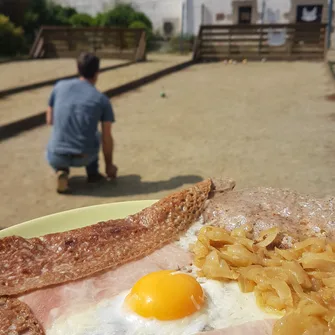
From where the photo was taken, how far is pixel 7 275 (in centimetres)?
252

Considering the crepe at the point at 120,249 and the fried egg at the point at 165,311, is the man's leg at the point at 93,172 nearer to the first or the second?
the crepe at the point at 120,249

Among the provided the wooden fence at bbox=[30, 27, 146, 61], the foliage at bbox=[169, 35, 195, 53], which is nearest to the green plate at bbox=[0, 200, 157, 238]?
the wooden fence at bbox=[30, 27, 146, 61]

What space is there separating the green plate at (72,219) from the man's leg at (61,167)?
11.1 feet

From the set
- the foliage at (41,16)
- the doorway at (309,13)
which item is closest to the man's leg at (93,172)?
the foliage at (41,16)

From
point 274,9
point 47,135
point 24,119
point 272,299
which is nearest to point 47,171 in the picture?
point 47,135

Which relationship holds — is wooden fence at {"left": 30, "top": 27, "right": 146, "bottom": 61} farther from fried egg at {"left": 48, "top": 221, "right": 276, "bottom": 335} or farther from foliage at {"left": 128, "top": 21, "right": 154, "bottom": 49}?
fried egg at {"left": 48, "top": 221, "right": 276, "bottom": 335}

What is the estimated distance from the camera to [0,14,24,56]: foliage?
28344mm

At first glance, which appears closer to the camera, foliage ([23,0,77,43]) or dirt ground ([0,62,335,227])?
Result: dirt ground ([0,62,335,227])

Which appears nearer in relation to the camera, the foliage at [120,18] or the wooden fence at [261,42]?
the wooden fence at [261,42]

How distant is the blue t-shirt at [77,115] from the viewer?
650 cm

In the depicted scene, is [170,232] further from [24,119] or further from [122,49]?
[122,49]

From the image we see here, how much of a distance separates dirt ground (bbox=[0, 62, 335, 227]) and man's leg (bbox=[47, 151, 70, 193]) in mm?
188

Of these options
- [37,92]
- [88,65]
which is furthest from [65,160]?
[37,92]

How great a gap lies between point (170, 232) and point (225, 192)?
57cm
